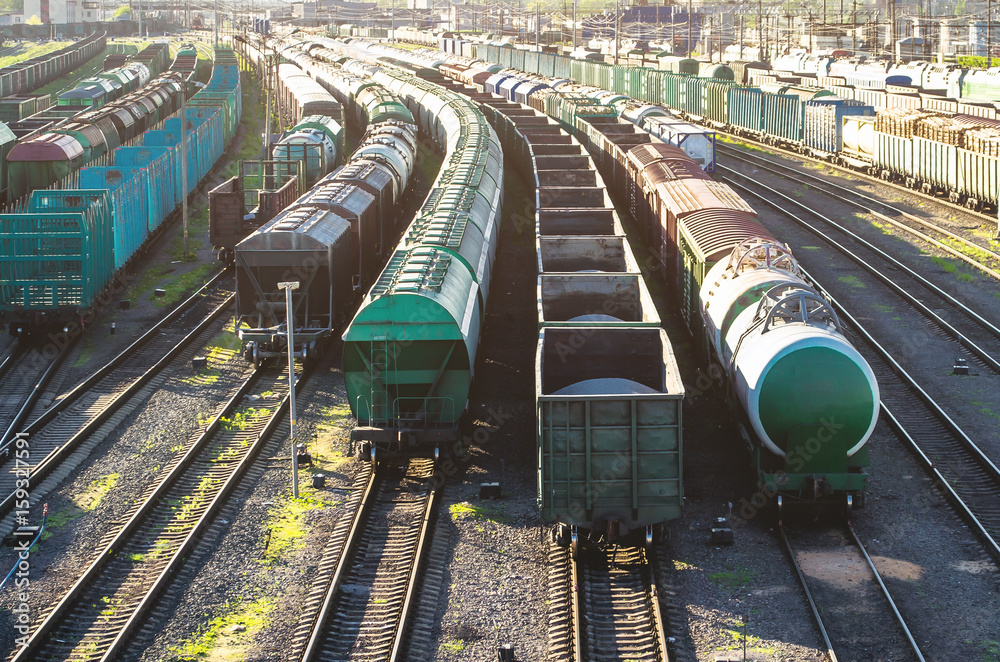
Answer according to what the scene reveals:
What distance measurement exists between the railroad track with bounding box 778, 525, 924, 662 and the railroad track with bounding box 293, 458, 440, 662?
225 inches

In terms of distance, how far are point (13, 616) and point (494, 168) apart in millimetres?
23044

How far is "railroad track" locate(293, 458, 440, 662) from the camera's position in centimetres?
1308

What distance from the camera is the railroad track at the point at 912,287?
24938 mm

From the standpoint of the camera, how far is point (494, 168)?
3359 centimetres

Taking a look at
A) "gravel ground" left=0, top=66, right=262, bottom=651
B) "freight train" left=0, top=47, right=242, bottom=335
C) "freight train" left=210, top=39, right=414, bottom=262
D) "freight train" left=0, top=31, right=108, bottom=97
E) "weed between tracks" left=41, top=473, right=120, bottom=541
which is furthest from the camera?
"freight train" left=0, top=31, right=108, bottom=97

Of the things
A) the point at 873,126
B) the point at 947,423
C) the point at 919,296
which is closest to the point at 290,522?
the point at 947,423

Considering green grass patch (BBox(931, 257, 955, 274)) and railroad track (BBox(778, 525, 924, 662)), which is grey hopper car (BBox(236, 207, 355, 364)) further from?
green grass patch (BBox(931, 257, 955, 274))

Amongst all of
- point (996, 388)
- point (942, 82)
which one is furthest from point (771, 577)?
point (942, 82)

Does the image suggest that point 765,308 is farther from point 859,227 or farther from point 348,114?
Result: point 348,114

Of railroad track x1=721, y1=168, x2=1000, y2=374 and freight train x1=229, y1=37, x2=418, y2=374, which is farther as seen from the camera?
railroad track x1=721, y1=168, x2=1000, y2=374

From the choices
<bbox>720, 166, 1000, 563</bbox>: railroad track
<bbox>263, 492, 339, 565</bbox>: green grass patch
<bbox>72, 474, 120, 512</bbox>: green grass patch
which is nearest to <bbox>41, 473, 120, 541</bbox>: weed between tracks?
<bbox>72, 474, 120, 512</bbox>: green grass patch

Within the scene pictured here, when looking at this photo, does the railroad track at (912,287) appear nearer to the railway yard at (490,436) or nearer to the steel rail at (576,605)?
the railway yard at (490,436)

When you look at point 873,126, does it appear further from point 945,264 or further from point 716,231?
point 716,231

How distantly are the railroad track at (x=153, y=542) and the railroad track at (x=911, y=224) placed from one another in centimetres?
2280
